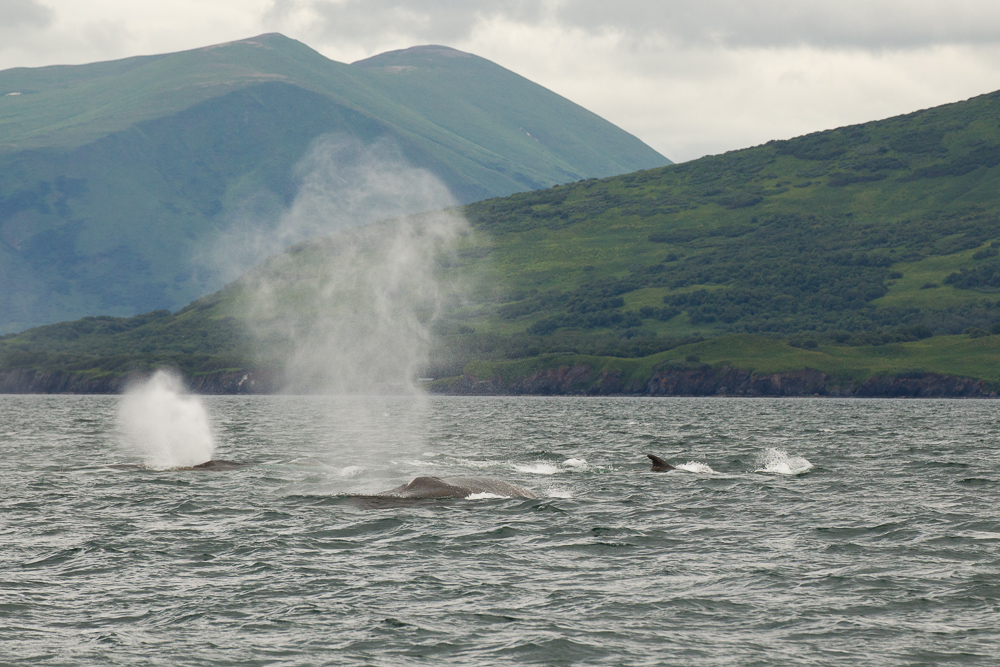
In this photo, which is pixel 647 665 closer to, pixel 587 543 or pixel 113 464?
pixel 587 543

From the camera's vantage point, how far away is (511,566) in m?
27.7

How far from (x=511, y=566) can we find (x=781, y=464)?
96.6 feet

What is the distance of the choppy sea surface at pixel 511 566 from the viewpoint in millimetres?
20422

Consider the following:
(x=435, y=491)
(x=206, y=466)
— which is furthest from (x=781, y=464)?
(x=206, y=466)

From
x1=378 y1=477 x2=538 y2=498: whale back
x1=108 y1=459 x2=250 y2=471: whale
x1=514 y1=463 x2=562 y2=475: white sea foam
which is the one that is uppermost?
x1=378 y1=477 x2=538 y2=498: whale back

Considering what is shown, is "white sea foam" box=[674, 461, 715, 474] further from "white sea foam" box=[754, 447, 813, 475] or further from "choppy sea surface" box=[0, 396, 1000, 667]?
"white sea foam" box=[754, 447, 813, 475]

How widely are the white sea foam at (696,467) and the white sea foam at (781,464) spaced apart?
2233 mm

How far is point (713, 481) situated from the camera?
47406 millimetres

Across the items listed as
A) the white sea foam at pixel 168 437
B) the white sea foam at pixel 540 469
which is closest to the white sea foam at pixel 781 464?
the white sea foam at pixel 540 469

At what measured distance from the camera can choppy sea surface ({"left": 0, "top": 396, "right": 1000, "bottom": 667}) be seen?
20422 millimetres

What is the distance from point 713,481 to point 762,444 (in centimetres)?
2636

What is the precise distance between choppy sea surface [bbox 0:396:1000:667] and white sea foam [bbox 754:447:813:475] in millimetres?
434

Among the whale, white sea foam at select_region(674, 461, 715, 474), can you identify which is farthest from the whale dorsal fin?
the whale

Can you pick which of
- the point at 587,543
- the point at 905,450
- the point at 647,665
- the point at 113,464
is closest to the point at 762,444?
the point at 905,450
